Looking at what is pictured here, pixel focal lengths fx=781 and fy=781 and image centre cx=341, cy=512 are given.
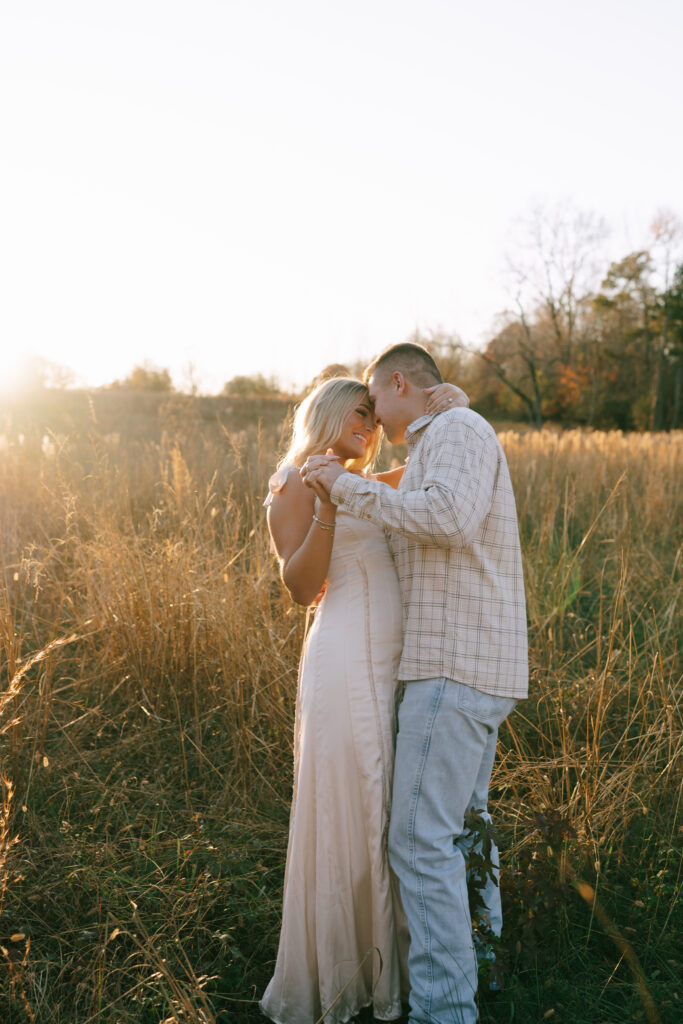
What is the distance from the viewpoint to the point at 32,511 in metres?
5.40

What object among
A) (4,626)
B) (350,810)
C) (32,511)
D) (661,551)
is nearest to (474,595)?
(350,810)

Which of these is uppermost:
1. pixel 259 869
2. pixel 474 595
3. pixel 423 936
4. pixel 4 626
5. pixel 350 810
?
pixel 474 595

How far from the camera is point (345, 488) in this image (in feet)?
6.97

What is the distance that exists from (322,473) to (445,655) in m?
0.61

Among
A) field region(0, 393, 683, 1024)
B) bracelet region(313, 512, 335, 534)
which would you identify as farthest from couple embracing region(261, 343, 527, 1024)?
field region(0, 393, 683, 1024)

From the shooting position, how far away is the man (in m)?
2.07

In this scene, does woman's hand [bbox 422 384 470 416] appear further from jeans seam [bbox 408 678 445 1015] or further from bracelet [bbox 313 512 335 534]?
jeans seam [bbox 408 678 445 1015]

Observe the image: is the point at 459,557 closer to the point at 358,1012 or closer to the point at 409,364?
the point at 409,364

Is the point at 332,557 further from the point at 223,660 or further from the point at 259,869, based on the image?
the point at 223,660

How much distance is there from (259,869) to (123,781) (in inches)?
33.1

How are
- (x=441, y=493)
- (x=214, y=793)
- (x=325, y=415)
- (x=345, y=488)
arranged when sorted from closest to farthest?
(x=441, y=493) < (x=345, y=488) < (x=325, y=415) < (x=214, y=793)

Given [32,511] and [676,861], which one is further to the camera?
[32,511]

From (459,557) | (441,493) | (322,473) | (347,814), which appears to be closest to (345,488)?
(322,473)

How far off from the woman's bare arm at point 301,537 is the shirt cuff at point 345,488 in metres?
0.09
